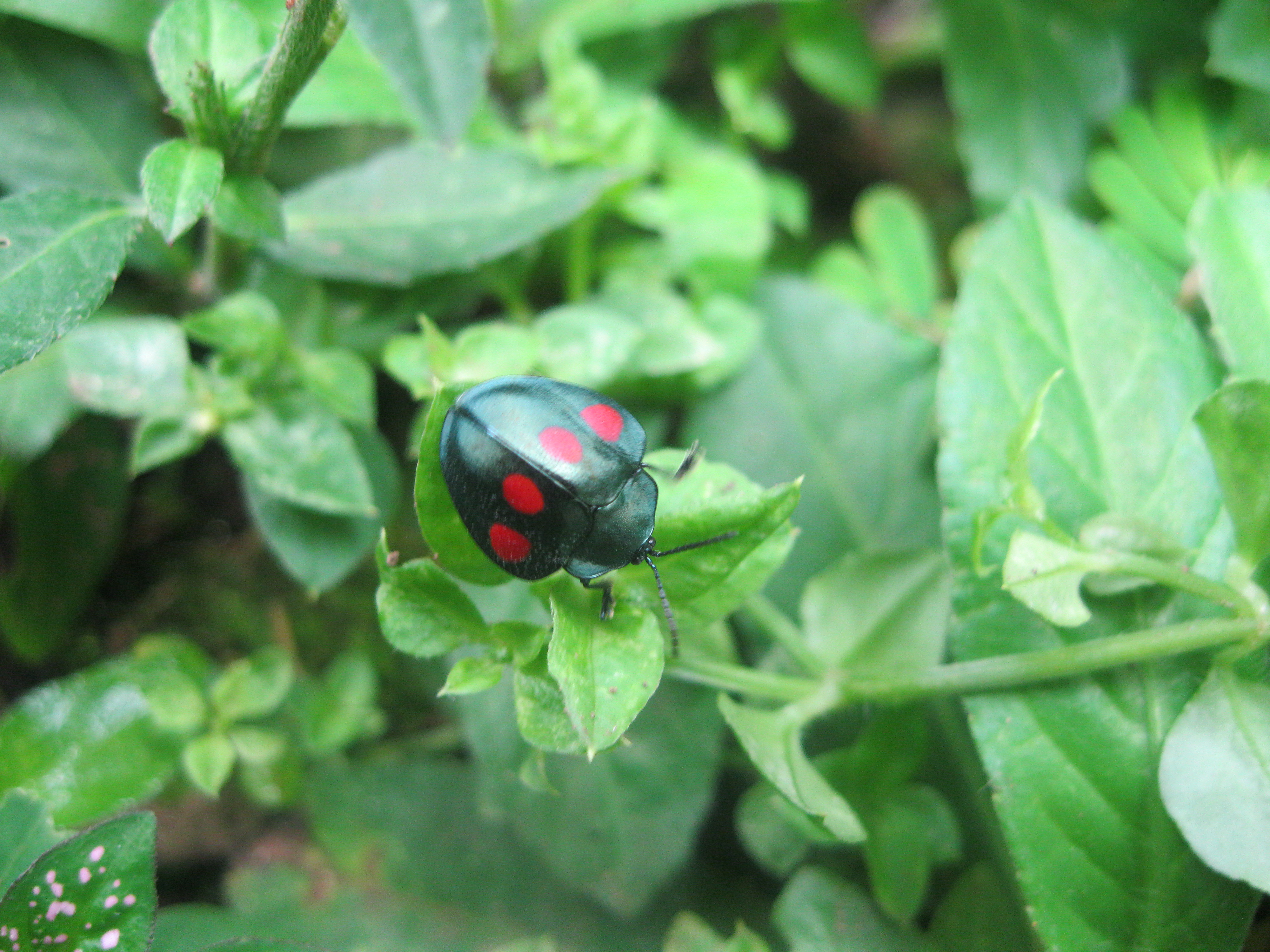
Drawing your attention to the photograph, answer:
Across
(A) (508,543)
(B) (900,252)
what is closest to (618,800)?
(A) (508,543)

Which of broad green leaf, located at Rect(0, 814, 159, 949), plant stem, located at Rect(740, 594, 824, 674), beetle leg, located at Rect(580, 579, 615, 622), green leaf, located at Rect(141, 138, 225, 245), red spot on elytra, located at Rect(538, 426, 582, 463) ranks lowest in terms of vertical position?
broad green leaf, located at Rect(0, 814, 159, 949)

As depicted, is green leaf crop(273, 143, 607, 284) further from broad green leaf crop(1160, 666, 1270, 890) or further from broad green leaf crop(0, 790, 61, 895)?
broad green leaf crop(1160, 666, 1270, 890)

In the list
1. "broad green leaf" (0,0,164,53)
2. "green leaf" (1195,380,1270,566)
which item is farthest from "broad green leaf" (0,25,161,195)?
"green leaf" (1195,380,1270,566)

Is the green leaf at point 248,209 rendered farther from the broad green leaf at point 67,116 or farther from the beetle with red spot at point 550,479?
the broad green leaf at point 67,116

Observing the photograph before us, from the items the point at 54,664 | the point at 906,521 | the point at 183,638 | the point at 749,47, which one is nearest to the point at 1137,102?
the point at 749,47

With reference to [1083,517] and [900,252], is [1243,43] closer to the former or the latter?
[900,252]
